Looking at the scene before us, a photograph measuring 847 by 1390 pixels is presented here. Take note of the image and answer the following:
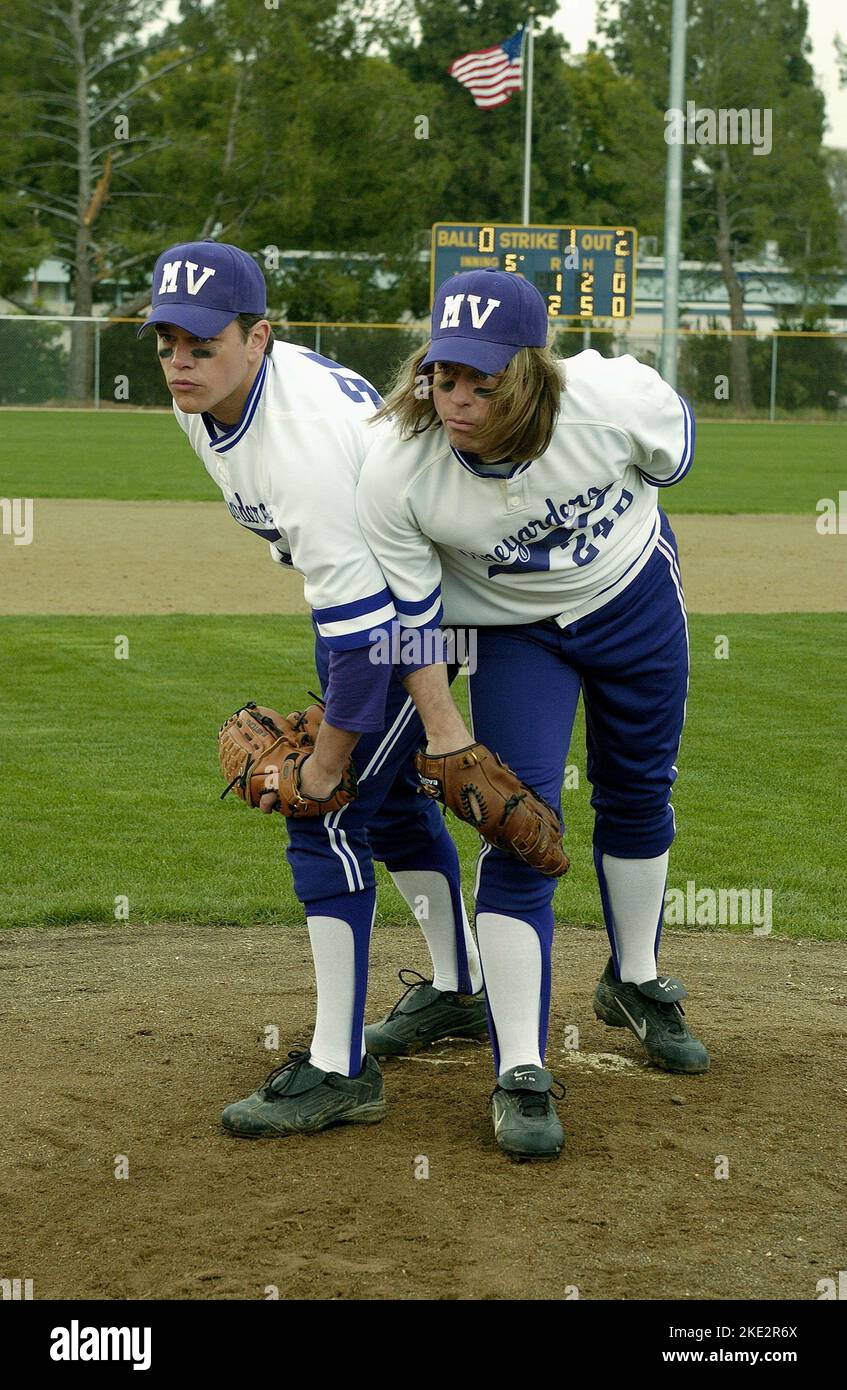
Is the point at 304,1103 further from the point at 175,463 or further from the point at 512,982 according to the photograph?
the point at 175,463

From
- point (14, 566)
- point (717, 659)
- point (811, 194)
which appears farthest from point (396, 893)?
point (811, 194)

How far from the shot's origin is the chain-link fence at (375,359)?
31.1m

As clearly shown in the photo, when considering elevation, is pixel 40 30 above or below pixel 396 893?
above

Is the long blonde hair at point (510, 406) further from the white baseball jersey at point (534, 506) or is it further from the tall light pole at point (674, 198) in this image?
the tall light pole at point (674, 198)

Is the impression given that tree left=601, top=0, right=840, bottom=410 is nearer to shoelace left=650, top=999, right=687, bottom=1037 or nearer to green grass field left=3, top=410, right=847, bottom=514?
green grass field left=3, top=410, right=847, bottom=514

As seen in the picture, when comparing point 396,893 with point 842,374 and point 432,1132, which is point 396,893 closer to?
point 432,1132

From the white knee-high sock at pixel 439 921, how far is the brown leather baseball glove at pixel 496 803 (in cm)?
65

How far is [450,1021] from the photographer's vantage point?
13.4 ft

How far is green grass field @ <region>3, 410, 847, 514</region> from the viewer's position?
19.4 meters

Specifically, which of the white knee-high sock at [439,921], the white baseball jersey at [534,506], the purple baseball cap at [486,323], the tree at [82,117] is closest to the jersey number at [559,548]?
the white baseball jersey at [534,506]

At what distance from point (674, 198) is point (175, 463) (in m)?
7.89

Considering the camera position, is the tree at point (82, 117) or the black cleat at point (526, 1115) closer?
the black cleat at point (526, 1115)

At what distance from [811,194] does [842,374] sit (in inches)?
659

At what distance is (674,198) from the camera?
21.7 metres
